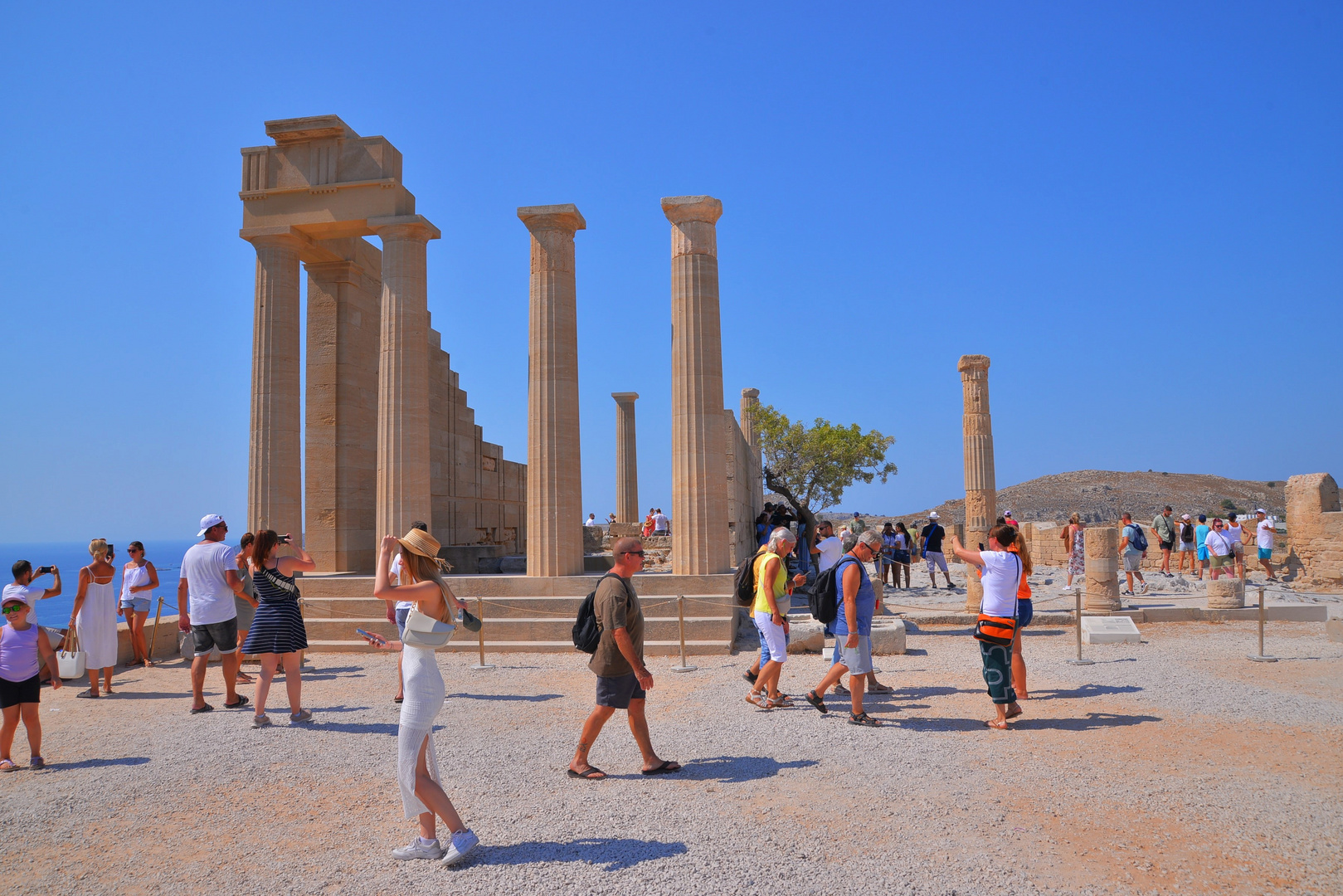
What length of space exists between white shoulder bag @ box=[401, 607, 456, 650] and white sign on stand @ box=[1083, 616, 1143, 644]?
35.2 feet

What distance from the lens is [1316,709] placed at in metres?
7.78

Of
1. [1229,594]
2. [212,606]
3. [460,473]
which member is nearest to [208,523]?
[212,606]

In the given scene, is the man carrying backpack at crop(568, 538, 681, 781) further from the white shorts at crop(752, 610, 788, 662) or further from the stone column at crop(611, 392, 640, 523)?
the stone column at crop(611, 392, 640, 523)

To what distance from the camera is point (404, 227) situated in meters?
14.6

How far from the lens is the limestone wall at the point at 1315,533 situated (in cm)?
1853

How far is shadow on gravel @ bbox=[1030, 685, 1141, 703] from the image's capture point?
8.70 metres

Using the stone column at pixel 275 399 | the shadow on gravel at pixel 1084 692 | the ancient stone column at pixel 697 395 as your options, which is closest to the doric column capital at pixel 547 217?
the ancient stone column at pixel 697 395

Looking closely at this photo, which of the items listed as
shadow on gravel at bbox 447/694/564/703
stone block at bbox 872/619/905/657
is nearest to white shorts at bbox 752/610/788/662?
shadow on gravel at bbox 447/694/564/703

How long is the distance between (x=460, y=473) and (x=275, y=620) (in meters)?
11.3

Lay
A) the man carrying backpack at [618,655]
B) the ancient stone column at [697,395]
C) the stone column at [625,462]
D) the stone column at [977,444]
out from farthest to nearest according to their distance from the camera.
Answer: the stone column at [625,462]
the stone column at [977,444]
the ancient stone column at [697,395]
the man carrying backpack at [618,655]

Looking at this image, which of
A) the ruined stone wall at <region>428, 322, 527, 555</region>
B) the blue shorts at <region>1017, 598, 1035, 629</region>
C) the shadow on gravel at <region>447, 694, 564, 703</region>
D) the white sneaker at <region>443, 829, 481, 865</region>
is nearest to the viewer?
the white sneaker at <region>443, 829, 481, 865</region>

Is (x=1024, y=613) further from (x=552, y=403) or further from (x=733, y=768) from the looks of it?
(x=552, y=403)

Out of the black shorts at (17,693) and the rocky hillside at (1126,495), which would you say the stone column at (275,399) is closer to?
the black shorts at (17,693)

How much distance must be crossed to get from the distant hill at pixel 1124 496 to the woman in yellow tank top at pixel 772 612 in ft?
161
